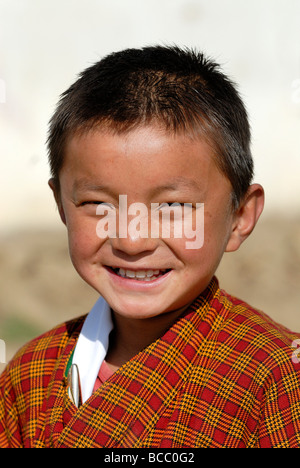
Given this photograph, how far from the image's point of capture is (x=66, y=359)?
1912mm

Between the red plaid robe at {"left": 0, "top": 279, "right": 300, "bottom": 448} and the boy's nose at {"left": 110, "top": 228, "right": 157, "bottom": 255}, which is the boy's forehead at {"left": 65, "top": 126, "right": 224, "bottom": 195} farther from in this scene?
the red plaid robe at {"left": 0, "top": 279, "right": 300, "bottom": 448}

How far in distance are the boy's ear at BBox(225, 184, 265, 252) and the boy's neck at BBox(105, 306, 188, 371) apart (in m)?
0.22

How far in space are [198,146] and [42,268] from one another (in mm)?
2962

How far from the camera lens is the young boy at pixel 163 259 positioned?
161 cm

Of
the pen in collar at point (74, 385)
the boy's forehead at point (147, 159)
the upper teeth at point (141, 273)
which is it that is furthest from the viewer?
the pen in collar at point (74, 385)

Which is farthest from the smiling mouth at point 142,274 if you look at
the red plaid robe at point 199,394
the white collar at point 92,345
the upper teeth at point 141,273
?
the white collar at point 92,345

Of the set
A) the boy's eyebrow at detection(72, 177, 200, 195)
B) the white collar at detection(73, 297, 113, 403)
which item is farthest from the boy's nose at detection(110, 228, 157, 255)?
the white collar at detection(73, 297, 113, 403)

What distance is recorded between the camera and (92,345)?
1.90 meters

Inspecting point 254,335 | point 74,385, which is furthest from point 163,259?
point 74,385

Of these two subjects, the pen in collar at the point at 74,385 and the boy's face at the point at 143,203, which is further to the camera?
the pen in collar at the point at 74,385

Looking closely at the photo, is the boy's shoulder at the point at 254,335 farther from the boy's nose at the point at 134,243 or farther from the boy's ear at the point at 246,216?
the boy's nose at the point at 134,243

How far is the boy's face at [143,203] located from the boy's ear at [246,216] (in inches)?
1.7

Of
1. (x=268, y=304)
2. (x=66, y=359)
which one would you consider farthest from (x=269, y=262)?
(x=66, y=359)

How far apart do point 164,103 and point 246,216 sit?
403 mm
